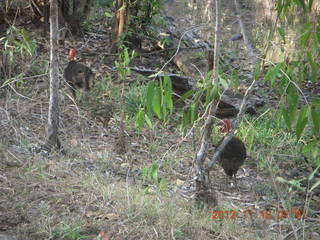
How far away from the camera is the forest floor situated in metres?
3.38

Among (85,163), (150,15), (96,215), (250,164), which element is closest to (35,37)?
(150,15)

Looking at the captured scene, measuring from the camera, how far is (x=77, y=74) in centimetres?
609

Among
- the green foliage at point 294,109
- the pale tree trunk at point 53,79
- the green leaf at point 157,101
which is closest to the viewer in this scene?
the green foliage at point 294,109

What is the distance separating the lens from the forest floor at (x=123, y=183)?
133 inches

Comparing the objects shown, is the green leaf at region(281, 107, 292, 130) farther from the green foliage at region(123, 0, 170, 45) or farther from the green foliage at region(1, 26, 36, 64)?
the green foliage at region(123, 0, 170, 45)

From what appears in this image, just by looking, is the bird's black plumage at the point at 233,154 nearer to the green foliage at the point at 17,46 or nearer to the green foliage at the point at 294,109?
the green foliage at the point at 294,109

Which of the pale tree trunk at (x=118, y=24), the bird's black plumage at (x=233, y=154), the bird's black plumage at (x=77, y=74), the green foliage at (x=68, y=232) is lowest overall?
the green foliage at (x=68, y=232)

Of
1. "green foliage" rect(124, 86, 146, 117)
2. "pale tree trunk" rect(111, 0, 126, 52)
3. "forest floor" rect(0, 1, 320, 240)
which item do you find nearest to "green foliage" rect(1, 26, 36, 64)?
"forest floor" rect(0, 1, 320, 240)

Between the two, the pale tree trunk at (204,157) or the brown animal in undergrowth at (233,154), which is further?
the brown animal in undergrowth at (233,154)

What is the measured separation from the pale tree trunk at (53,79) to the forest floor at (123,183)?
117mm

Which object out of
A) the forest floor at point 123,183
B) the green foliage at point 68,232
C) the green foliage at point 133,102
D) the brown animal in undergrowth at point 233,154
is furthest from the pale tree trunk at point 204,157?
the green foliage at point 133,102

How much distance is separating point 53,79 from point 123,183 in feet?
4.08
